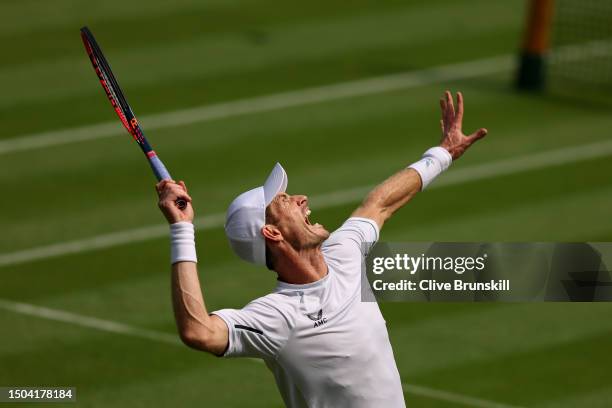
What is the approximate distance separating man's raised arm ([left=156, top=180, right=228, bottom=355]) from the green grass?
405cm

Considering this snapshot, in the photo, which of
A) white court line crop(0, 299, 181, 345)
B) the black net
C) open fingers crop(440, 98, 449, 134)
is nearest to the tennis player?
open fingers crop(440, 98, 449, 134)

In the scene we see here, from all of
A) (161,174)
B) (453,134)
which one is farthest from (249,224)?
(453,134)

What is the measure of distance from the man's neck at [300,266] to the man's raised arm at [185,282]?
2.43 ft

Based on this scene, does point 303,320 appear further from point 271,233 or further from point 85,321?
point 85,321

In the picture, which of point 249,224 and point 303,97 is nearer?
point 249,224

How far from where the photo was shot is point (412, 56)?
61.5ft

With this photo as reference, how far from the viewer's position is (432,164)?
335 inches

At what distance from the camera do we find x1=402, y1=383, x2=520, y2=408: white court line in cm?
1073

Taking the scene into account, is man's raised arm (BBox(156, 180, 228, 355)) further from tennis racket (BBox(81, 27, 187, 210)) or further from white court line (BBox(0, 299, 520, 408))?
white court line (BBox(0, 299, 520, 408))

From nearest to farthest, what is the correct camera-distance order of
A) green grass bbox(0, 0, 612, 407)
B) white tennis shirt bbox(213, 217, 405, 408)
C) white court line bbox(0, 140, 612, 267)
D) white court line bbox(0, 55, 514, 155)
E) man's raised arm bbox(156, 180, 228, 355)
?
man's raised arm bbox(156, 180, 228, 355)
white tennis shirt bbox(213, 217, 405, 408)
green grass bbox(0, 0, 612, 407)
white court line bbox(0, 140, 612, 267)
white court line bbox(0, 55, 514, 155)

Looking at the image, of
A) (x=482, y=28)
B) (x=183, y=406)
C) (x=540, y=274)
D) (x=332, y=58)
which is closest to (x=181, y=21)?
(x=332, y=58)

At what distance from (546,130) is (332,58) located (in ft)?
11.2

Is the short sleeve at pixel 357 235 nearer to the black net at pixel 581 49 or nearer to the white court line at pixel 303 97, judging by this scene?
the white court line at pixel 303 97
